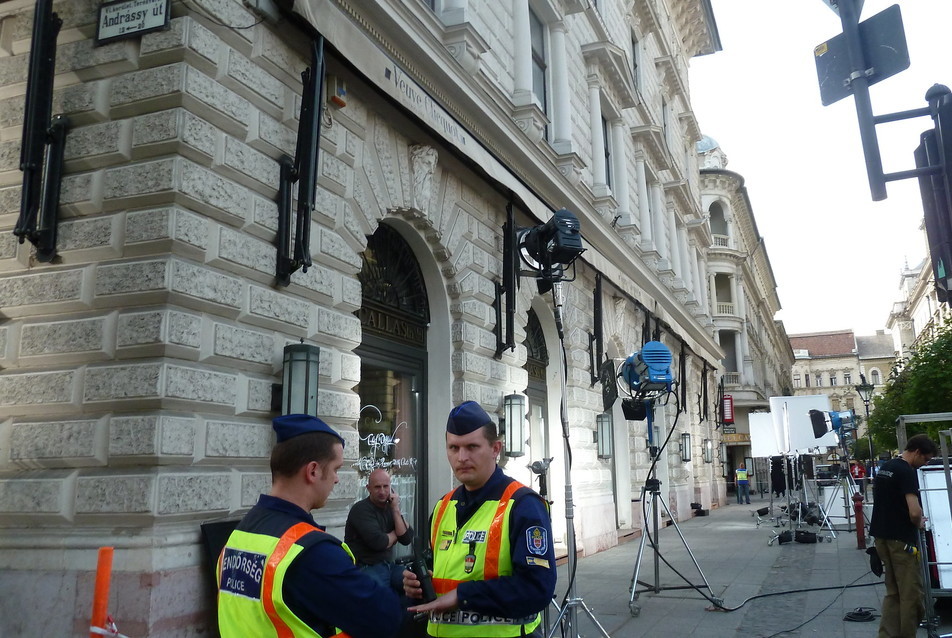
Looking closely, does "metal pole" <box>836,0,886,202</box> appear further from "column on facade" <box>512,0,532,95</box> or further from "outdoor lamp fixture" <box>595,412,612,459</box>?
"outdoor lamp fixture" <box>595,412,612,459</box>

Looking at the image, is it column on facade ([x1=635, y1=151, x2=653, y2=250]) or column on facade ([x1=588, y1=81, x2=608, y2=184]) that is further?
column on facade ([x1=635, y1=151, x2=653, y2=250])

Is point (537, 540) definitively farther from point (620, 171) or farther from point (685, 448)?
point (685, 448)

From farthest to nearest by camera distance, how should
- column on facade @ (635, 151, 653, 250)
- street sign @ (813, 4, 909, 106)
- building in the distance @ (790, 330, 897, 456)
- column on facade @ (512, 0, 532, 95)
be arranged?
building in the distance @ (790, 330, 897, 456) → column on facade @ (635, 151, 653, 250) → column on facade @ (512, 0, 532, 95) → street sign @ (813, 4, 909, 106)

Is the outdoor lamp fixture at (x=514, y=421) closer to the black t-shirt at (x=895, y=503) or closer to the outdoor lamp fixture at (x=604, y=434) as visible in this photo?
the black t-shirt at (x=895, y=503)

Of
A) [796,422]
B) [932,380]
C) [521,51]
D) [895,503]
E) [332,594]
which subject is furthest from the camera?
[932,380]

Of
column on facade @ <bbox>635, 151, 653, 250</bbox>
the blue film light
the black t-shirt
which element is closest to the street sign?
the black t-shirt

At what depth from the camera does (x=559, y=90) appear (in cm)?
1462

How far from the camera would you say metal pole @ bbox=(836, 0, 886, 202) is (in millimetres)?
4196

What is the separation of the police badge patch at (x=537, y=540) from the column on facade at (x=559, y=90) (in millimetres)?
11644

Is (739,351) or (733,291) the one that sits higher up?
(733,291)

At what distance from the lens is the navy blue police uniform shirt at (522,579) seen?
322 cm

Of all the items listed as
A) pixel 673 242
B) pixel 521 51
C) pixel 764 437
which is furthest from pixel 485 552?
pixel 673 242

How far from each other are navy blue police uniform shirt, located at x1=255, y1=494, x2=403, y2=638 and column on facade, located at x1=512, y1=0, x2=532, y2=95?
429 inches

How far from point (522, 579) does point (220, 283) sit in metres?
3.63
